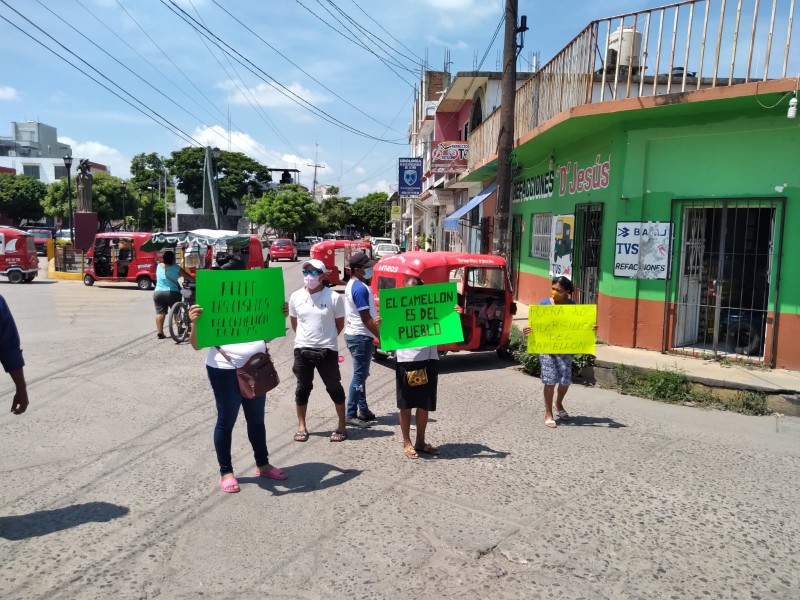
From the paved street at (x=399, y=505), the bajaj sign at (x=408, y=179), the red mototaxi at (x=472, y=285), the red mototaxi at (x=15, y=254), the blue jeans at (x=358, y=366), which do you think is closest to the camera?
the paved street at (x=399, y=505)

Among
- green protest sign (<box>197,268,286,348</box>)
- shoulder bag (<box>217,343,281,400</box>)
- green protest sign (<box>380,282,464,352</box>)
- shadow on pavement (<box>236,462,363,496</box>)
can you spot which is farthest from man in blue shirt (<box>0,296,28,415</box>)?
green protest sign (<box>380,282,464,352</box>)

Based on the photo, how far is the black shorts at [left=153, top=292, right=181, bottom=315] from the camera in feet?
37.4

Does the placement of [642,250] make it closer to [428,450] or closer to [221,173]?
[428,450]

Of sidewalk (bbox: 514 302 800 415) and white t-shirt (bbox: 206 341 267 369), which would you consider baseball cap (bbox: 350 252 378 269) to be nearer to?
white t-shirt (bbox: 206 341 267 369)

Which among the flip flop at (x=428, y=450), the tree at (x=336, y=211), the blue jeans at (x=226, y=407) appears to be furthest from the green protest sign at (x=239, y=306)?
the tree at (x=336, y=211)

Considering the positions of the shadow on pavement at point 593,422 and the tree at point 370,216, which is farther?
the tree at point 370,216

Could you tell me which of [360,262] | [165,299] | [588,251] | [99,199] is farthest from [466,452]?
[99,199]

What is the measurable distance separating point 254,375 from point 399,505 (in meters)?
1.40

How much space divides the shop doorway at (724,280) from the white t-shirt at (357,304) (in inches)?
222

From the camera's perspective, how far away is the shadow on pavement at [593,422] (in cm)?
670

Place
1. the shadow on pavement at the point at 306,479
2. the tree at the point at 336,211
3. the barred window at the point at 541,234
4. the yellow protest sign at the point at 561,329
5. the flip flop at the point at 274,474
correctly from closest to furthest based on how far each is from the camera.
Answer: the shadow on pavement at the point at 306,479, the flip flop at the point at 274,474, the yellow protest sign at the point at 561,329, the barred window at the point at 541,234, the tree at the point at 336,211

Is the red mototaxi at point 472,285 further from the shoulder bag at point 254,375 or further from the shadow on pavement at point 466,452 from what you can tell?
the shoulder bag at point 254,375

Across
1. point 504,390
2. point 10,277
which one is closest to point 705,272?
point 504,390

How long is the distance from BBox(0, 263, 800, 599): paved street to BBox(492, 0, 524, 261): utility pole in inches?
204
